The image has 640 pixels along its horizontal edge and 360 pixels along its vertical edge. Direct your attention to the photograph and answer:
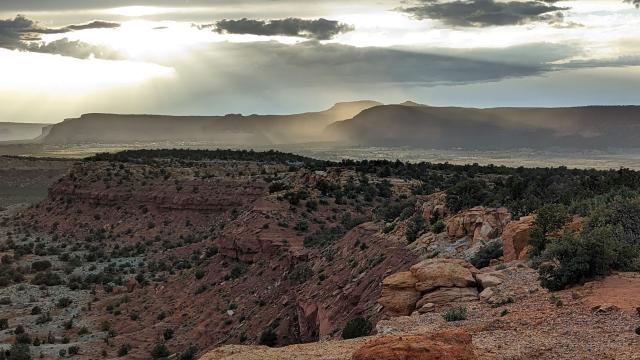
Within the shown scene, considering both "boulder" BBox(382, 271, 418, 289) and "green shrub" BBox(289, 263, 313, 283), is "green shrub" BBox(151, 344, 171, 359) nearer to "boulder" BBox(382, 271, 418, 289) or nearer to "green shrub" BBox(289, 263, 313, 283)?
"green shrub" BBox(289, 263, 313, 283)

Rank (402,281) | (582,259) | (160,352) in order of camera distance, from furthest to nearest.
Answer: (160,352) → (402,281) → (582,259)

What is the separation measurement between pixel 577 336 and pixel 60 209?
60.7 meters

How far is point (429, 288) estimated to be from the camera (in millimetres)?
16141

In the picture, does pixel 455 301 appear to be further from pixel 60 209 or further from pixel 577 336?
pixel 60 209

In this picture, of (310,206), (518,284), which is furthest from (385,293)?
(310,206)

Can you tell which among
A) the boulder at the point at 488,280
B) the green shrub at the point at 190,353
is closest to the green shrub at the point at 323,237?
the green shrub at the point at 190,353

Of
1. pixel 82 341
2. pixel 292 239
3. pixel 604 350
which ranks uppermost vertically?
A: pixel 604 350

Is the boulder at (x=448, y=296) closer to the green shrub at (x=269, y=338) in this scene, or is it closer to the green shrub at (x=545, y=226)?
the green shrub at (x=545, y=226)

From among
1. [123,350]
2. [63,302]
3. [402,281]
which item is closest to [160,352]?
[123,350]

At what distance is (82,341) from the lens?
2836 cm

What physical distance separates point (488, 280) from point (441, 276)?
1.16 meters

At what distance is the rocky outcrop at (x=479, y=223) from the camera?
21438 millimetres

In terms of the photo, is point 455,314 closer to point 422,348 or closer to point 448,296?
point 448,296

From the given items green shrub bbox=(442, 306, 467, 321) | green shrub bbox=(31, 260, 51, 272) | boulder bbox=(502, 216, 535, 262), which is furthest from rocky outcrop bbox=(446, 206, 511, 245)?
green shrub bbox=(31, 260, 51, 272)
